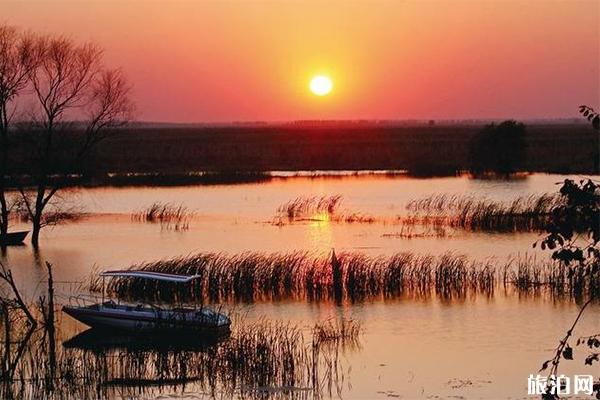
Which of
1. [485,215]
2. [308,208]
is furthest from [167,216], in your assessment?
[485,215]

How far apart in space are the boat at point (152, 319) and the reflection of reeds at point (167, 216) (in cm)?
2380

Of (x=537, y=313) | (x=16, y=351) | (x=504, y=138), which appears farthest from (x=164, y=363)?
(x=504, y=138)

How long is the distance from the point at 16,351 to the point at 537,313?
1317cm

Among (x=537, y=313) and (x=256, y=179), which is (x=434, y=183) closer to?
(x=256, y=179)

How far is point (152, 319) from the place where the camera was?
2292 centimetres

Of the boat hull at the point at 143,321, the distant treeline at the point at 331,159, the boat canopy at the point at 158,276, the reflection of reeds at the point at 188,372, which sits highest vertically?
the distant treeline at the point at 331,159

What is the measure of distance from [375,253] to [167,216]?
682 inches

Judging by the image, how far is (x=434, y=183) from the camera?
227 ft

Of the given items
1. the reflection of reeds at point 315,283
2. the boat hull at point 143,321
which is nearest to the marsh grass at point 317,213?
the reflection of reeds at point 315,283

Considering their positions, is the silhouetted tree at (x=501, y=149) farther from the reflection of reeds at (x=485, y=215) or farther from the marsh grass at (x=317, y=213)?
the marsh grass at (x=317, y=213)

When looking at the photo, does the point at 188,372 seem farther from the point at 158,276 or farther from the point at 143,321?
the point at 158,276

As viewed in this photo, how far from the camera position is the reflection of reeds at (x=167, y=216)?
49.1m

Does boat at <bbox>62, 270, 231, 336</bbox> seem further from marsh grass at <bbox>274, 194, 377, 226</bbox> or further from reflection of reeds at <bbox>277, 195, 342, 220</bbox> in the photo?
reflection of reeds at <bbox>277, 195, 342, 220</bbox>

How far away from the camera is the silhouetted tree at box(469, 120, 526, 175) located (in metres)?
77.2
